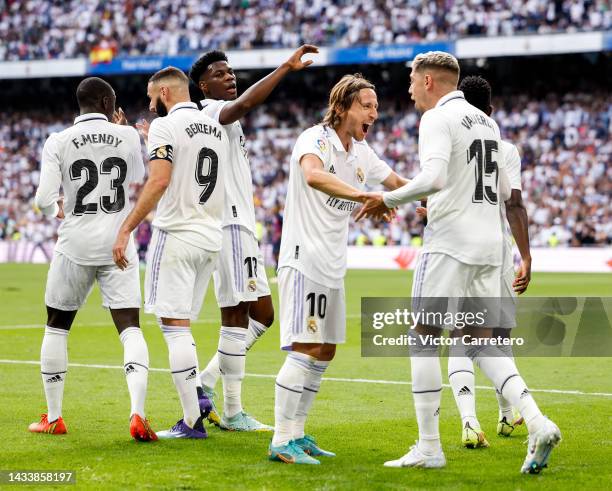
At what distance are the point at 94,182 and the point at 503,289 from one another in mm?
2879

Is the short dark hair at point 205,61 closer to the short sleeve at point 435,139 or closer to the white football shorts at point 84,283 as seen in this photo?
the white football shorts at point 84,283

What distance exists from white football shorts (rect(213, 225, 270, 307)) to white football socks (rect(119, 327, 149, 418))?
70 centimetres

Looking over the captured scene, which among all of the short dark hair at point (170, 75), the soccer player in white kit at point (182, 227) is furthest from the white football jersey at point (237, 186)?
the soccer player in white kit at point (182, 227)

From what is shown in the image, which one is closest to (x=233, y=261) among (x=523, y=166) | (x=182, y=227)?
(x=182, y=227)

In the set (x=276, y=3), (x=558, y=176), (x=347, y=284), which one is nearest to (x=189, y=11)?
(x=276, y=3)

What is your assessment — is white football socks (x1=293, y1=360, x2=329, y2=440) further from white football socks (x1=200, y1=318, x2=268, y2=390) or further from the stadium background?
the stadium background

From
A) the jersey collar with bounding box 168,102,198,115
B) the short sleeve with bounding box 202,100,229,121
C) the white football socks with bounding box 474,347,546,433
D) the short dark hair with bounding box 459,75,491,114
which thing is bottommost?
the white football socks with bounding box 474,347,546,433

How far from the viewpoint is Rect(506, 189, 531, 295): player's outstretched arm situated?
7410mm

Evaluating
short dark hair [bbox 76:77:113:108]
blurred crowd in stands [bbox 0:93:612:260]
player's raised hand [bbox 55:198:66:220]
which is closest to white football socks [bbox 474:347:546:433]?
player's raised hand [bbox 55:198:66:220]

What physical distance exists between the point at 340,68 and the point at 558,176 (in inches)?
481

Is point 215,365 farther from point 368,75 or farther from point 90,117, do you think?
point 368,75

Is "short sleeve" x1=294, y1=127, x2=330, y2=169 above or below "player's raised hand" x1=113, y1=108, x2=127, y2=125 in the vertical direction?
below

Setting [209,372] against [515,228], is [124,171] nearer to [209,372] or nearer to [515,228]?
[209,372]

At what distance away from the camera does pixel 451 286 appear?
6.28 metres
